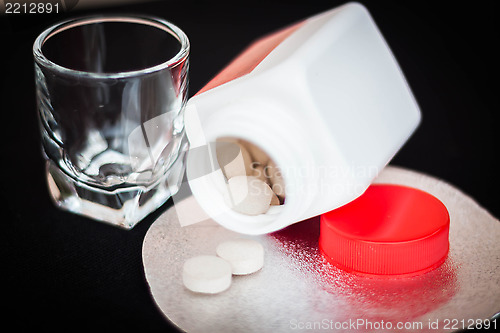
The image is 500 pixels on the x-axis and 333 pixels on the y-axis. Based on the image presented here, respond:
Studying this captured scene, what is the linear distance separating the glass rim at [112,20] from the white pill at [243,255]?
26 centimetres

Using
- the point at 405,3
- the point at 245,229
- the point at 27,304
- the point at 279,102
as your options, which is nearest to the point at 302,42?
the point at 279,102

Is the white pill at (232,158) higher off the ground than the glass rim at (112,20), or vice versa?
the glass rim at (112,20)

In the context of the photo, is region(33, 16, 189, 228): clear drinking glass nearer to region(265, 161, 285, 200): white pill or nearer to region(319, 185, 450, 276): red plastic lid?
region(265, 161, 285, 200): white pill

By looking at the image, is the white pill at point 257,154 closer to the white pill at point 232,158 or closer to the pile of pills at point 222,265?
the white pill at point 232,158

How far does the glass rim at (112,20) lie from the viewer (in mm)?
980

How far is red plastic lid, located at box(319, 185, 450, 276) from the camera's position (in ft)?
3.12

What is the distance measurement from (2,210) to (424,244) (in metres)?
0.63

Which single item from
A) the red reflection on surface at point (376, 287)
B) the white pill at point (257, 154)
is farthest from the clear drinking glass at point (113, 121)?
the red reflection on surface at point (376, 287)

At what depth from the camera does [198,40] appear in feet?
5.45

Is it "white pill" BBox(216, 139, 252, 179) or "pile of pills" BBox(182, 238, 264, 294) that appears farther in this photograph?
"white pill" BBox(216, 139, 252, 179)

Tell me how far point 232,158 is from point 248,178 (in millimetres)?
40

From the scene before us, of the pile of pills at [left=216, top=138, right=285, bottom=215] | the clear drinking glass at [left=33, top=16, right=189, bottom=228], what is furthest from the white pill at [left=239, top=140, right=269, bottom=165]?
the clear drinking glass at [left=33, top=16, right=189, bottom=228]

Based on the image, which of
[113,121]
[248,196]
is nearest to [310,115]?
[248,196]

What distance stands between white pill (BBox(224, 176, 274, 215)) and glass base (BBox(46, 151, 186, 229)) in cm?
14
